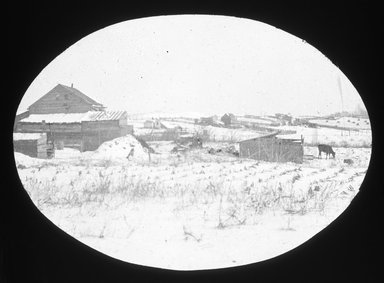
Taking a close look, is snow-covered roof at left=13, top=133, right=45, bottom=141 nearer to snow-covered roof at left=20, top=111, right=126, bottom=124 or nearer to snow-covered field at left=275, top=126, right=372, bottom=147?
snow-covered roof at left=20, top=111, right=126, bottom=124

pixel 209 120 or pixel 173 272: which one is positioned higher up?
pixel 209 120

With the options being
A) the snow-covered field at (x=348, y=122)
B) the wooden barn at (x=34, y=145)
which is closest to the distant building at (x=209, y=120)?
the snow-covered field at (x=348, y=122)

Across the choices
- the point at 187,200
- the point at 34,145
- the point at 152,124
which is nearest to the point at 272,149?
the point at 187,200

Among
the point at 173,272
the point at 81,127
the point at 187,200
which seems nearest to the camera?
the point at 173,272

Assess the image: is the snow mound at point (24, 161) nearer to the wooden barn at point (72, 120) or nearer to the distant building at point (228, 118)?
the wooden barn at point (72, 120)

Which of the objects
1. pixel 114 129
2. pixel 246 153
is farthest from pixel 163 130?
pixel 246 153

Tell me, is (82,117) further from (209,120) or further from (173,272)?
(173,272)
